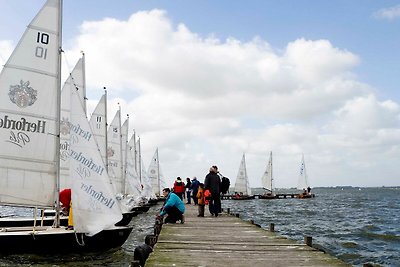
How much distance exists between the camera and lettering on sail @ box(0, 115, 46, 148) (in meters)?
16.4

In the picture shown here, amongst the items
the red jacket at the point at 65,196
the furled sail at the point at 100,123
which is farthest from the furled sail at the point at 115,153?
the red jacket at the point at 65,196

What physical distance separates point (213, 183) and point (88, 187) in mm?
6260

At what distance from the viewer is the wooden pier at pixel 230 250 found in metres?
10.1

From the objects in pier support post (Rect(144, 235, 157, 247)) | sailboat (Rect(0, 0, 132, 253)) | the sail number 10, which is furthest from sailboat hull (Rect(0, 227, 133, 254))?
the sail number 10

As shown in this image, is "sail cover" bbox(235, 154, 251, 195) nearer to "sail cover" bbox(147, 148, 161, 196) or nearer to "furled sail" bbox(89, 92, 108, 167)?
"sail cover" bbox(147, 148, 161, 196)

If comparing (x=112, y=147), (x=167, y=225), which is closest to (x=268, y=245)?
(x=167, y=225)

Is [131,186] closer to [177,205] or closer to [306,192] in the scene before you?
[177,205]

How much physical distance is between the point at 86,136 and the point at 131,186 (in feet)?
85.2

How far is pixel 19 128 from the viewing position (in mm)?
16500

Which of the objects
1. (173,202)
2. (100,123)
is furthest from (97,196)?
(100,123)

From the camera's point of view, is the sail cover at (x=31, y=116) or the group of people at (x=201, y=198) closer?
the sail cover at (x=31, y=116)

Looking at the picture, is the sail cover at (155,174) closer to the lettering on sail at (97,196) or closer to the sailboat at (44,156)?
the sailboat at (44,156)

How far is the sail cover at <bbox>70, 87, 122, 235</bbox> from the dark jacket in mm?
5176

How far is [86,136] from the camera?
16.8 m
